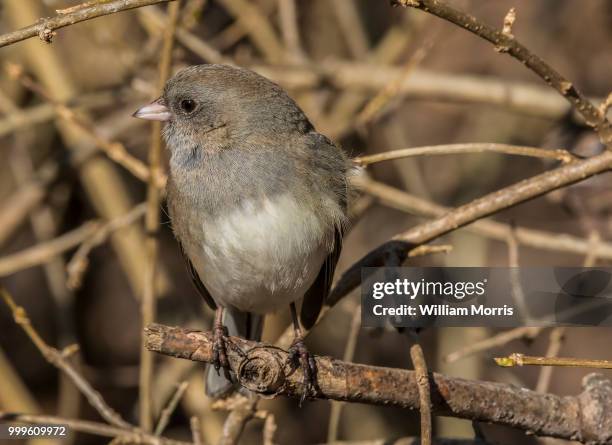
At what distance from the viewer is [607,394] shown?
2.35m

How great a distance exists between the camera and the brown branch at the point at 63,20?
A: 185cm

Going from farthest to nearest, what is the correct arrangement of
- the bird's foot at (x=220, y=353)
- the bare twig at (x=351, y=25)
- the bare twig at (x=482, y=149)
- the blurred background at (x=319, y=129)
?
1. the bare twig at (x=351, y=25)
2. the blurred background at (x=319, y=129)
3. the bare twig at (x=482, y=149)
4. the bird's foot at (x=220, y=353)

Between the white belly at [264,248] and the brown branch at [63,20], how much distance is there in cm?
78

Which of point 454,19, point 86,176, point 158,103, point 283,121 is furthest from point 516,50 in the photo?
point 86,176

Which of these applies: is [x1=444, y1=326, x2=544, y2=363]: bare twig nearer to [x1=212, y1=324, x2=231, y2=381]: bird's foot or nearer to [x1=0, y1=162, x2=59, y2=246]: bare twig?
[x1=212, y1=324, x2=231, y2=381]: bird's foot

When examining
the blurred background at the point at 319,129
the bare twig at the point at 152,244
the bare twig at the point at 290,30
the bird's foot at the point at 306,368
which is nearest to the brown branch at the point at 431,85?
the blurred background at the point at 319,129

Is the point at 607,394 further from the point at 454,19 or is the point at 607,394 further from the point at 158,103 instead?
the point at 158,103

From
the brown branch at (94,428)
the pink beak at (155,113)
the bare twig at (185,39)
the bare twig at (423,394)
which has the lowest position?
the brown branch at (94,428)

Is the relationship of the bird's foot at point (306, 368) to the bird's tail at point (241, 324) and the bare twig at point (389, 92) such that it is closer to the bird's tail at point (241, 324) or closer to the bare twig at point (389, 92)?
the bird's tail at point (241, 324)

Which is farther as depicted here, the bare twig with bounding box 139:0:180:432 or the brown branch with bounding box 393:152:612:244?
the bare twig with bounding box 139:0:180:432

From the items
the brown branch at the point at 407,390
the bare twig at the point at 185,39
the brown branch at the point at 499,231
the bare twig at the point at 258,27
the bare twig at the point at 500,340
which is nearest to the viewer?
the brown branch at the point at 407,390

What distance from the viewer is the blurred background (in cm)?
381

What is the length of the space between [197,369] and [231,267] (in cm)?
146

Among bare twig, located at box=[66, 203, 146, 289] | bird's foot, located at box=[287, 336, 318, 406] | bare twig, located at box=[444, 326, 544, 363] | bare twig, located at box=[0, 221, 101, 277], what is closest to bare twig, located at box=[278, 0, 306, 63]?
bare twig, located at box=[66, 203, 146, 289]
